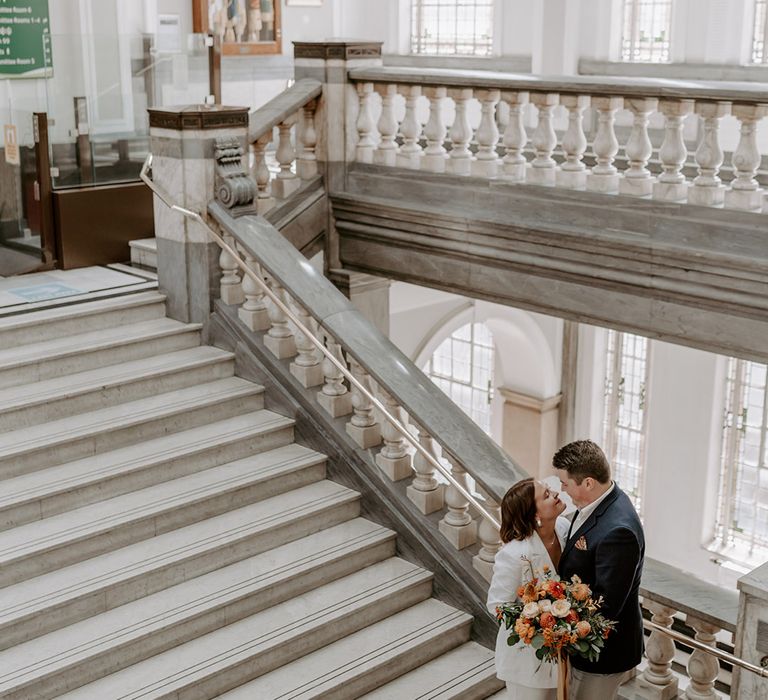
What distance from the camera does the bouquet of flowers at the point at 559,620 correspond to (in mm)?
4547

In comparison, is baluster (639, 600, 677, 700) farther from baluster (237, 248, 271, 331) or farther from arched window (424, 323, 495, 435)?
arched window (424, 323, 495, 435)

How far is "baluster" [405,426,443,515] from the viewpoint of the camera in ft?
23.5

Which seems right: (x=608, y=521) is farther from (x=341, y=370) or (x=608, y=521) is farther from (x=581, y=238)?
(x=581, y=238)

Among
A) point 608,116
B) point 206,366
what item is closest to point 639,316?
point 608,116

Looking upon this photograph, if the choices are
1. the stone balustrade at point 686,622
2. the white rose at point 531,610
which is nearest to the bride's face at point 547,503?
the white rose at point 531,610

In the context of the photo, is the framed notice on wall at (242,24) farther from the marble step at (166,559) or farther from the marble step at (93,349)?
the marble step at (166,559)

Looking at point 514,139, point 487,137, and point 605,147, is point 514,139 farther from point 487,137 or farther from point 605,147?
point 605,147

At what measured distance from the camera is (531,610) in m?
4.61

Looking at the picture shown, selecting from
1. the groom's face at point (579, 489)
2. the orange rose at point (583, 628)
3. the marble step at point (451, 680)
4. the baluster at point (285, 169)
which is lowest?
the marble step at point (451, 680)

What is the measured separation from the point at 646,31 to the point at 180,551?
11.1 m

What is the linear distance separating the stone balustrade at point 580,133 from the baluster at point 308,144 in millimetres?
394

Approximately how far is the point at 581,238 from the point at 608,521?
3907mm

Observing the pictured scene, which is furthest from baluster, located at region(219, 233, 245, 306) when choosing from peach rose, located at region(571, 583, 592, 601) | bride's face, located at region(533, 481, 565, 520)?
peach rose, located at region(571, 583, 592, 601)

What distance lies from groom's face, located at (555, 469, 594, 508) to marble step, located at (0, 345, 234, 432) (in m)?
3.78
